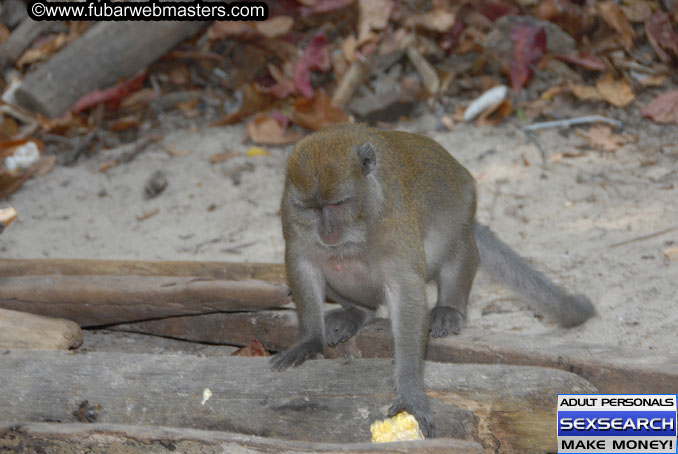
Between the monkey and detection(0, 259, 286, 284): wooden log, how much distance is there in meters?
0.45

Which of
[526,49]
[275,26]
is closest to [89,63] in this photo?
[275,26]

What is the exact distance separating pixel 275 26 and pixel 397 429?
6534 mm

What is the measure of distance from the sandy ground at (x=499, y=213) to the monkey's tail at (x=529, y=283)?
11 cm

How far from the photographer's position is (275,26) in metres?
8.80

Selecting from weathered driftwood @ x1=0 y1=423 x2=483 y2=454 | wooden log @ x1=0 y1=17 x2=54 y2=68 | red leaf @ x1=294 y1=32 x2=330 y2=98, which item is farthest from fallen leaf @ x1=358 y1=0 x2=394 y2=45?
weathered driftwood @ x1=0 y1=423 x2=483 y2=454

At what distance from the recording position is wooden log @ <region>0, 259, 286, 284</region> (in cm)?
475

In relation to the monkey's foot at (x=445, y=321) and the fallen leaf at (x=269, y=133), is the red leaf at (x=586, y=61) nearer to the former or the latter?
the fallen leaf at (x=269, y=133)

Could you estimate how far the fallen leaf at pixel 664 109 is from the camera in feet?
23.4

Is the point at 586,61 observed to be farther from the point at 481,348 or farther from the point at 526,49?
the point at 481,348

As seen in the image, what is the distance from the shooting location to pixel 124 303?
4.48 m

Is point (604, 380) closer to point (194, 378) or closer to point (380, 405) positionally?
point (380, 405)

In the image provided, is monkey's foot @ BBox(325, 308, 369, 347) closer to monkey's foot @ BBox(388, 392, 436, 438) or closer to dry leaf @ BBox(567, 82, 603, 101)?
monkey's foot @ BBox(388, 392, 436, 438)

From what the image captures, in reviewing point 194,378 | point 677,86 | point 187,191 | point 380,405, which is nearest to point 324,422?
point 380,405

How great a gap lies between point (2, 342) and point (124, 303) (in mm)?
698
